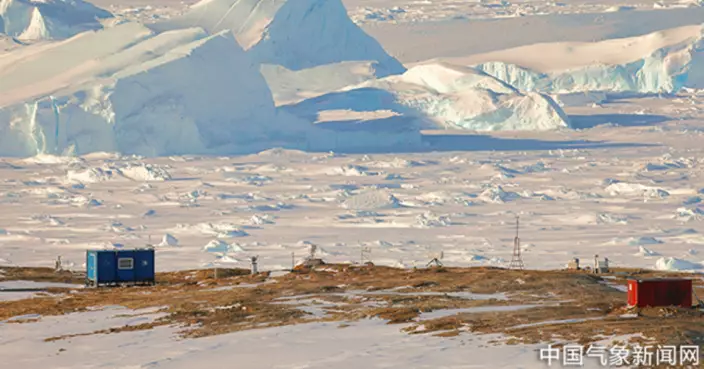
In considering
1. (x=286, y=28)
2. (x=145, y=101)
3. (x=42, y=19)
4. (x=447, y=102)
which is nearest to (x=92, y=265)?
(x=145, y=101)

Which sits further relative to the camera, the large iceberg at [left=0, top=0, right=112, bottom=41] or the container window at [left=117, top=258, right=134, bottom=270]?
the large iceberg at [left=0, top=0, right=112, bottom=41]

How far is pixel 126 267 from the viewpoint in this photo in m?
28.3

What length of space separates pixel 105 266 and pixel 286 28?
73.6 m

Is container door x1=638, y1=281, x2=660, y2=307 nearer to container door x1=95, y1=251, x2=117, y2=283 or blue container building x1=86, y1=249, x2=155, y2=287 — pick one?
blue container building x1=86, y1=249, x2=155, y2=287

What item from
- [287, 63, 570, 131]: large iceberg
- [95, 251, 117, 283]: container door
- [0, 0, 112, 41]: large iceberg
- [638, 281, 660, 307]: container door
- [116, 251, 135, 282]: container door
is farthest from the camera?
[0, 0, 112, 41]: large iceberg

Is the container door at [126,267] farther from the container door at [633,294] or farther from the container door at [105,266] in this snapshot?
the container door at [633,294]

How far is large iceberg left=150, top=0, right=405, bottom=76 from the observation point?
97.9 metres

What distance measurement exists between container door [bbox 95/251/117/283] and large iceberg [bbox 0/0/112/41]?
7550 cm

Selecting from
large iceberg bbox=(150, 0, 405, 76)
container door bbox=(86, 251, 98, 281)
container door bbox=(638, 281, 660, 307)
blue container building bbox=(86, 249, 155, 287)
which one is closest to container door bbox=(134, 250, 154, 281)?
blue container building bbox=(86, 249, 155, 287)

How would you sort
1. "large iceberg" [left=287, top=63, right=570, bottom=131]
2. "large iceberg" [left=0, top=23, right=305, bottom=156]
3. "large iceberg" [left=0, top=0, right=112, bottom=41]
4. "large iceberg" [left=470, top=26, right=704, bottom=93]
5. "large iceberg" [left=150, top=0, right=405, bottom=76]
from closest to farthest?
"large iceberg" [left=0, top=23, right=305, bottom=156] → "large iceberg" [left=287, top=63, right=570, bottom=131] → "large iceberg" [left=150, top=0, right=405, bottom=76] → "large iceberg" [left=0, top=0, right=112, bottom=41] → "large iceberg" [left=470, top=26, right=704, bottom=93]

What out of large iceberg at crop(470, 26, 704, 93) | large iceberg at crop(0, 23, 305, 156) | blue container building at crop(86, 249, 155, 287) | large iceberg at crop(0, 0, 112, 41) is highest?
large iceberg at crop(0, 0, 112, 41)

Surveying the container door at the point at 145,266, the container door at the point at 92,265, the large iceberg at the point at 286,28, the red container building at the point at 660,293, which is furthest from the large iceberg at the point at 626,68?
the red container building at the point at 660,293

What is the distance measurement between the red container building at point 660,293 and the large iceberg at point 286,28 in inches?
3080

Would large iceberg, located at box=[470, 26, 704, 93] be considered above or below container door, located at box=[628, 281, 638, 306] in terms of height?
above
